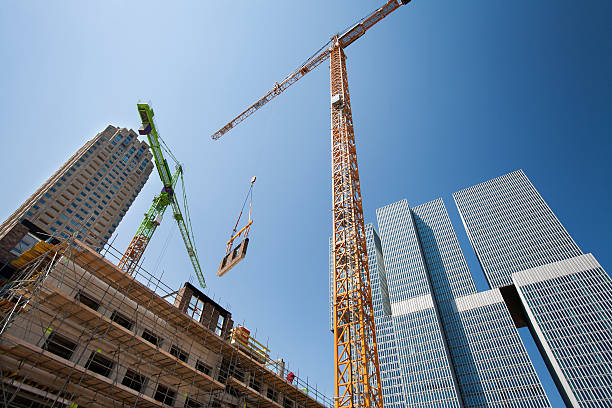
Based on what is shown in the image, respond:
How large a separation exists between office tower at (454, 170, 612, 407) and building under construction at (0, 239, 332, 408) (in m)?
86.7

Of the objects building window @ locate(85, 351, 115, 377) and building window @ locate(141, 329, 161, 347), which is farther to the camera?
building window @ locate(141, 329, 161, 347)

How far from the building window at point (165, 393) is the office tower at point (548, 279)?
305 ft

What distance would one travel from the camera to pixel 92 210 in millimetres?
75500

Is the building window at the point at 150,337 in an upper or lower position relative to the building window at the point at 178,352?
upper

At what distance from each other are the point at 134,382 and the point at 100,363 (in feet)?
7.90

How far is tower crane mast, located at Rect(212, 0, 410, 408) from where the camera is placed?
85.6 ft

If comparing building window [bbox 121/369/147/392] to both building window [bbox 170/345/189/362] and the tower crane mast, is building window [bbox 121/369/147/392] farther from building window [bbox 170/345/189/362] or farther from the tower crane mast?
the tower crane mast

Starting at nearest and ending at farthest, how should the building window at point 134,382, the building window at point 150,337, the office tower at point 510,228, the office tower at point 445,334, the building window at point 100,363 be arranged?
the building window at point 100,363 < the building window at point 134,382 < the building window at point 150,337 < the office tower at point 445,334 < the office tower at point 510,228

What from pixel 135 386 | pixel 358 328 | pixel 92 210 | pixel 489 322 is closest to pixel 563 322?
pixel 489 322

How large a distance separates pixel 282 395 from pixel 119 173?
7757cm

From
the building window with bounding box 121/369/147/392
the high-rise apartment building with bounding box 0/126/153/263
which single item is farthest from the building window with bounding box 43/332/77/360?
the high-rise apartment building with bounding box 0/126/153/263

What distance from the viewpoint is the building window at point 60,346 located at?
623 inches

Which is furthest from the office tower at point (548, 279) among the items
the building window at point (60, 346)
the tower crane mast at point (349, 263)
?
the building window at point (60, 346)

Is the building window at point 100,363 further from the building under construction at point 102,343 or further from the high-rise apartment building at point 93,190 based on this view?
the high-rise apartment building at point 93,190
